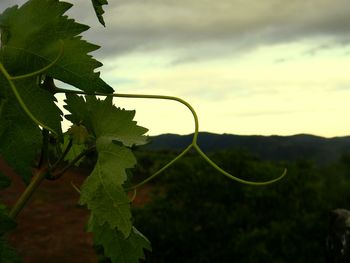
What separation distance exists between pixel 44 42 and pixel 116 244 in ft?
1.53

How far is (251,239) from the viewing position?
9070 mm

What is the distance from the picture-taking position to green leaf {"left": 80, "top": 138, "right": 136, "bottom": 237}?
4.03 ft

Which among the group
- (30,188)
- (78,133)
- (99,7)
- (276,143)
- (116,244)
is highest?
(276,143)

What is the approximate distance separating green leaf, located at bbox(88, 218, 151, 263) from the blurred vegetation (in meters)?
7.52

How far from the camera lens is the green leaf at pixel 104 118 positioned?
4.32 feet

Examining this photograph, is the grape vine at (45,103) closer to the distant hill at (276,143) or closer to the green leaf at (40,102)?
the green leaf at (40,102)

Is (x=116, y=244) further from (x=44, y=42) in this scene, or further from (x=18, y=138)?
(x=44, y=42)

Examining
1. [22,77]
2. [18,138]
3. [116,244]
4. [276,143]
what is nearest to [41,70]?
[22,77]

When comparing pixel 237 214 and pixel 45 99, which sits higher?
pixel 45 99

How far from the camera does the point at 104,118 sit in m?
1.33

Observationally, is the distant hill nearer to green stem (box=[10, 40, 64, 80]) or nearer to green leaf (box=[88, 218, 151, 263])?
green leaf (box=[88, 218, 151, 263])

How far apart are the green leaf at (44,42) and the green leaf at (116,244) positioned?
1.10ft

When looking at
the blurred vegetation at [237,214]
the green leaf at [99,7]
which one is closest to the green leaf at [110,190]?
the green leaf at [99,7]

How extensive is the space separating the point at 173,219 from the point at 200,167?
953 millimetres
